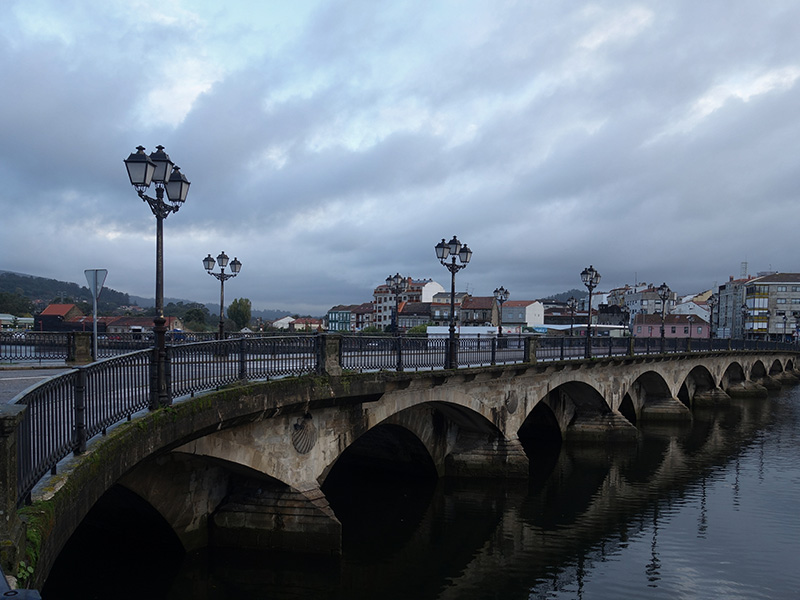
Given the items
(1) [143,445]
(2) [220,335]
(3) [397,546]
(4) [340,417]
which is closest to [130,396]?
(1) [143,445]

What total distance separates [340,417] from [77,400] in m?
7.24

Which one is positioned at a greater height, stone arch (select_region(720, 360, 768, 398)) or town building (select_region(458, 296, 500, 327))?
town building (select_region(458, 296, 500, 327))

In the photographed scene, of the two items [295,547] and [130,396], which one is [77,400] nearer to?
[130,396]

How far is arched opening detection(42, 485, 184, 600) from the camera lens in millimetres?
11602

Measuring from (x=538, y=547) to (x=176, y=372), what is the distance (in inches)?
401

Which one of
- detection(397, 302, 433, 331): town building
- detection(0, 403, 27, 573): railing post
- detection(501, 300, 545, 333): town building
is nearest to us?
detection(0, 403, 27, 573): railing post

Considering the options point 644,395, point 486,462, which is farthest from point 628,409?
point 486,462

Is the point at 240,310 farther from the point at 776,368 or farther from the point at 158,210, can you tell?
the point at 158,210

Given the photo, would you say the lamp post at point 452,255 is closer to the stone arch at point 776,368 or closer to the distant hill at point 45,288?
the stone arch at point 776,368

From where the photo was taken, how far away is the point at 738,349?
1881 inches

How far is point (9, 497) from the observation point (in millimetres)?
4836

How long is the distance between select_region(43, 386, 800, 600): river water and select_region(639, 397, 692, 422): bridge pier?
10095mm

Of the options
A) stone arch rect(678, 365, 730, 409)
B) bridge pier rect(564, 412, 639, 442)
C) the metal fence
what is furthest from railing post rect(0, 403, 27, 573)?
stone arch rect(678, 365, 730, 409)

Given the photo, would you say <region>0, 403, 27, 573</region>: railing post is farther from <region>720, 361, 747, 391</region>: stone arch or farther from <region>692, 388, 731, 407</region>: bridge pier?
<region>720, 361, 747, 391</region>: stone arch
